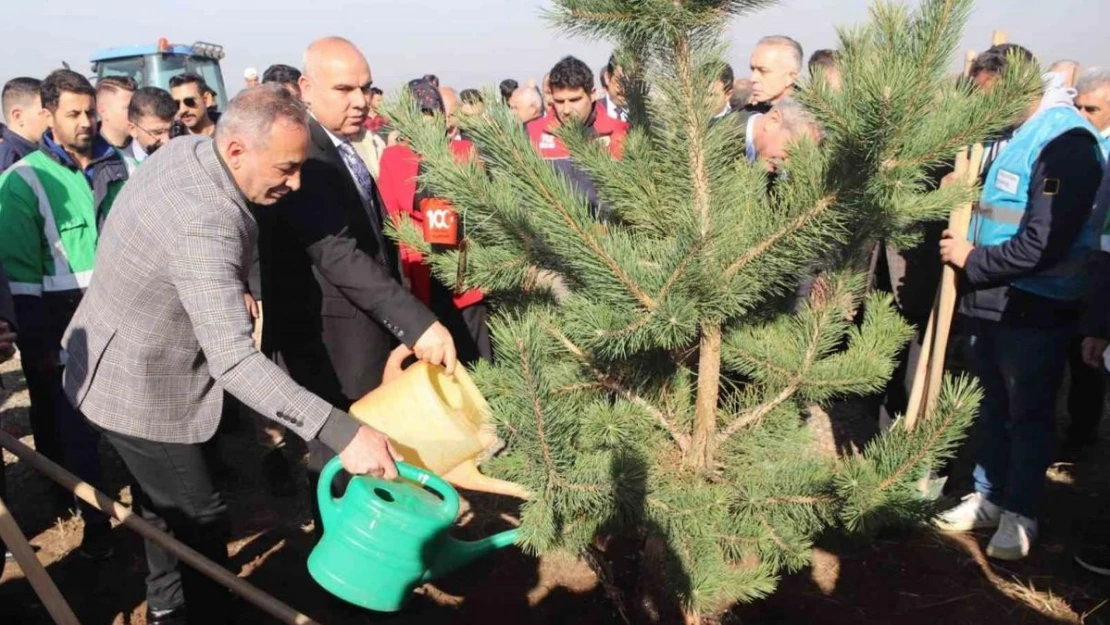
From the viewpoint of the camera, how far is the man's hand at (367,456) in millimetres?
1933

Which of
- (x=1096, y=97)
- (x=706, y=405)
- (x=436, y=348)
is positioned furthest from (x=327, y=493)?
(x=1096, y=97)

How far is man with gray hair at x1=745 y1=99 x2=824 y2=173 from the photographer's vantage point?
1740 millimetres

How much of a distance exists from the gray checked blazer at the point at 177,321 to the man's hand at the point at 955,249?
2.20 m

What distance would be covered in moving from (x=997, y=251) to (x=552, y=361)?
1.76 meters

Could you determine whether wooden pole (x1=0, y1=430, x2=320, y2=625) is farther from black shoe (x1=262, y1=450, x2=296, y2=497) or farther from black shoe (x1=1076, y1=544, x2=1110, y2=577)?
black shoe (x1=1076, y1=544, x2=1110, y2=577)

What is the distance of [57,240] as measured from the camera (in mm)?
3232

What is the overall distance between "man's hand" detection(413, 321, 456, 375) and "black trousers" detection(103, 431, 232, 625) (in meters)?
0.69

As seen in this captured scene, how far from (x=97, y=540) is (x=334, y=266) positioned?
64.8 inches

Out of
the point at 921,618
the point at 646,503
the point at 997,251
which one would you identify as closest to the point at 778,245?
the point at 646,503

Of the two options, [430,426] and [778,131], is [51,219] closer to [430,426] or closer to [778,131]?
[430,426]

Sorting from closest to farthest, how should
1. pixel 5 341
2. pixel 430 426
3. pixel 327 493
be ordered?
1. pixel 327 493
2. pixel 430 426
3. pixel 5 341

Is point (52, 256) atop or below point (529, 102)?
below

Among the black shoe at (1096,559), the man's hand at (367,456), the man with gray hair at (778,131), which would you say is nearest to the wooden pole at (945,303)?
the black shoe at (1096,559)

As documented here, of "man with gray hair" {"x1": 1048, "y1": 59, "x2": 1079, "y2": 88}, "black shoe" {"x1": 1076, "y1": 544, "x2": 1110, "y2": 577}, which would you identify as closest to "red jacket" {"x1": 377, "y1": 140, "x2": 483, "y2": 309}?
"black shoe" {"x1": 1076, "y1": 544, "x2": 1110, "y2": 577}
